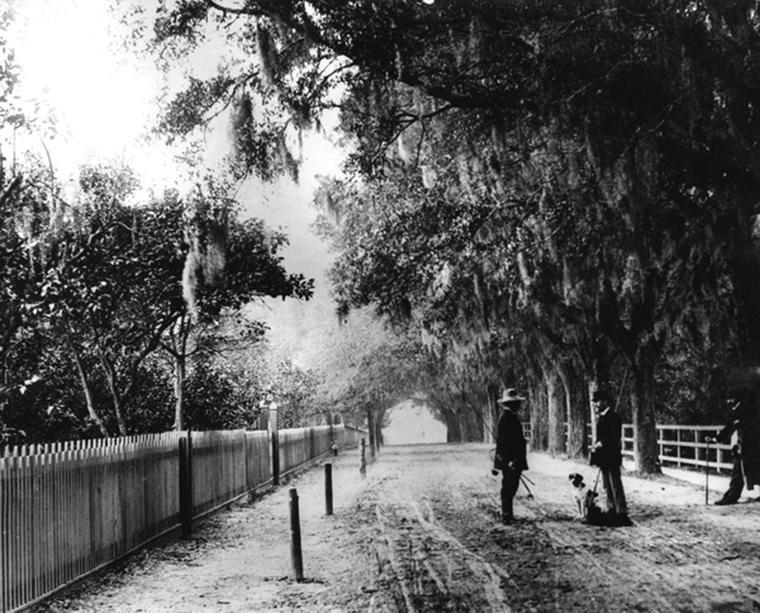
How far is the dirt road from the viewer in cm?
807

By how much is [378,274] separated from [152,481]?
24.8ft

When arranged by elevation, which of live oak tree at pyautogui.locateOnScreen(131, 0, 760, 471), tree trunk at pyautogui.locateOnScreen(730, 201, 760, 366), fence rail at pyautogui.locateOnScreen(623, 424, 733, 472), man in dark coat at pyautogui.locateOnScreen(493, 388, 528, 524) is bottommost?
fence rail at pyautogui.locateOnScreen(623, 424, 733, 472)

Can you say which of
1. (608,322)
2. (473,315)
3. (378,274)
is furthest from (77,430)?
(608,322)

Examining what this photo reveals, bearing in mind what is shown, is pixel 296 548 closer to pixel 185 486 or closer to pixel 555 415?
pixel 185 486

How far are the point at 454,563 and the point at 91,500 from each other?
13.5 ft

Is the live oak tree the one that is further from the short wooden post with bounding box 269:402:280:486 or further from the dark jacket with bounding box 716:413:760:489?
the short wooden post with bounding box 269:402:280:486

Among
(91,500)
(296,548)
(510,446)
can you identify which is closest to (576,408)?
(510,446)

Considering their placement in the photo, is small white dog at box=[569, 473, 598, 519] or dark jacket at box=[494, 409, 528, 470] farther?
dark jacket at box=[494, 409, 528, 470]

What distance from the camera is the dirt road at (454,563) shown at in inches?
318

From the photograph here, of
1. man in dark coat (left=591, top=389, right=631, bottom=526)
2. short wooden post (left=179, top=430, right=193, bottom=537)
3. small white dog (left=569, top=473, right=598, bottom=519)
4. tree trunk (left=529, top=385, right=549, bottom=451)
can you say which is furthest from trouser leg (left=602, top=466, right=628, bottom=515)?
tree trunk (left=529, top=385, right=549, bottom=451)

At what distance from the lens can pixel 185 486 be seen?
1414 cm

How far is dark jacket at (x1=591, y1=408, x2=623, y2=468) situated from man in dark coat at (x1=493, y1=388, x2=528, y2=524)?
56.0 inches

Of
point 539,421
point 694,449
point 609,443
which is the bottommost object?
point 694,449

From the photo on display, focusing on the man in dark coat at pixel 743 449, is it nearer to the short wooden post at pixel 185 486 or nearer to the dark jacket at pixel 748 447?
the dark jacket at pixel 748 447
